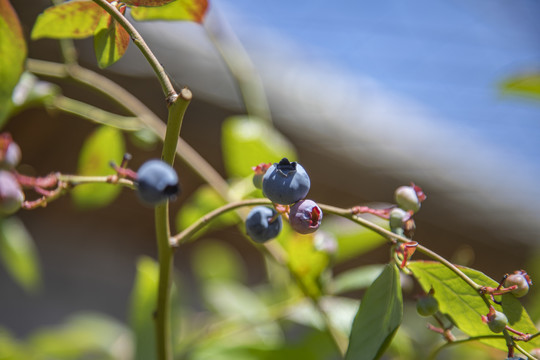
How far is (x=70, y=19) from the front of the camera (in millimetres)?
391

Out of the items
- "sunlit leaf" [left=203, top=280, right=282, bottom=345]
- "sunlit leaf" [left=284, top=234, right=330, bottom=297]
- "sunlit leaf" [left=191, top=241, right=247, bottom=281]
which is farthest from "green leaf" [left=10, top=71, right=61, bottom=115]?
"sunlit leaf" [left=191, top=241, right=247, bottom=281]

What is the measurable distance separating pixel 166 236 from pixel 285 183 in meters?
0.10

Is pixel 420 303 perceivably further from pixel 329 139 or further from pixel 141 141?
pixel 329 139

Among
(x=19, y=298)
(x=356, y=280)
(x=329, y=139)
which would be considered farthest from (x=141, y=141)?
(x=19, y=298)

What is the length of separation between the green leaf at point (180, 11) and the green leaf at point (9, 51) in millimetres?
100

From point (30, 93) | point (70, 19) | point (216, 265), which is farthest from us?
point (216, 265)

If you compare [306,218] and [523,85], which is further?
[523,85]

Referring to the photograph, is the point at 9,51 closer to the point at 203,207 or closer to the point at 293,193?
the point at 293,193

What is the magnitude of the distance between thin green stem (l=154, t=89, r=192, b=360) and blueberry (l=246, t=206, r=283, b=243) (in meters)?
0.06

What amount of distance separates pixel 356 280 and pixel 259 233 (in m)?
0.39

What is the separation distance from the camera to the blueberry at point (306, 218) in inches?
11.9

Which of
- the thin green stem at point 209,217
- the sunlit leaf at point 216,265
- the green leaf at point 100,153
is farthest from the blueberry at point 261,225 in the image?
the sunlit leaf at point 216,265

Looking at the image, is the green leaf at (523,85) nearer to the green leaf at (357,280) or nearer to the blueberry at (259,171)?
the green leaf at (357,280)

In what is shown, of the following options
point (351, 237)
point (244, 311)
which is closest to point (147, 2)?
point (351, 237)
